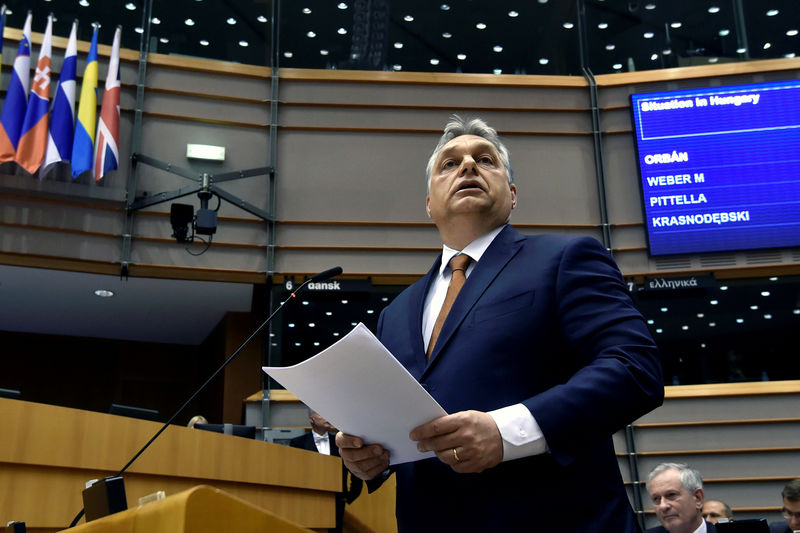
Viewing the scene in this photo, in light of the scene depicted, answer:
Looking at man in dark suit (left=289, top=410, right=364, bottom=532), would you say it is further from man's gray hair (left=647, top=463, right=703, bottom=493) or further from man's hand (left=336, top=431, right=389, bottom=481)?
Answer: man's hand (left=336, top=431, right=389, bottom=481)

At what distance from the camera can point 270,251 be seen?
7438mm

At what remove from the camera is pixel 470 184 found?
174 centimetres

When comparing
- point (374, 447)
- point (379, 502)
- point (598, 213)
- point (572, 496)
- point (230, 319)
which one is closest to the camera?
point (572, 496)

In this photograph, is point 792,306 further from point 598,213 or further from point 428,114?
point 428,114

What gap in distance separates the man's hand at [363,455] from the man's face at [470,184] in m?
0.55

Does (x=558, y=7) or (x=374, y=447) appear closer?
(x=374, y=447)

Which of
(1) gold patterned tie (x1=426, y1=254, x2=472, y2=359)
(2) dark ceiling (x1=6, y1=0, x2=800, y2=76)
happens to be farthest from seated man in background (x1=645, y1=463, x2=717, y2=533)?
(2) dark ceiling (x1=6, y1=0, x2=800, y2=76)

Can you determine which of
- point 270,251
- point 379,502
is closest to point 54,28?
point 270,251

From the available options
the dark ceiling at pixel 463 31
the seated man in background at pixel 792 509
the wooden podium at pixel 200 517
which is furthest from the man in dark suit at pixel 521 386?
the dark ceiling at pixel 463 31

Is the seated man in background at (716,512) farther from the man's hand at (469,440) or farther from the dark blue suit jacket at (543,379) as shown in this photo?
the man's hand at (469,440)

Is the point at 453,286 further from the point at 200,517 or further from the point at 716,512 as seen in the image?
the point at 716,512

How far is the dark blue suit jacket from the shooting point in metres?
1.29

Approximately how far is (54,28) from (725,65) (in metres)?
6.45

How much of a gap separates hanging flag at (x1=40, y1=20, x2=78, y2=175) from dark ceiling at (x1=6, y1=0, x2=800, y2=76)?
0.40 metres
